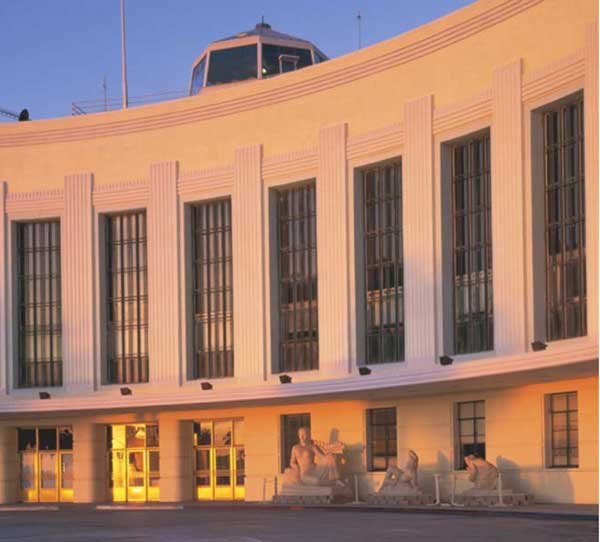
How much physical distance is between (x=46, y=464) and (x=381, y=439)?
1525cm

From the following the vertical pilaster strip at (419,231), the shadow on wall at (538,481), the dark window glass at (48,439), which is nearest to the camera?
the shadow on wall at (538,481)

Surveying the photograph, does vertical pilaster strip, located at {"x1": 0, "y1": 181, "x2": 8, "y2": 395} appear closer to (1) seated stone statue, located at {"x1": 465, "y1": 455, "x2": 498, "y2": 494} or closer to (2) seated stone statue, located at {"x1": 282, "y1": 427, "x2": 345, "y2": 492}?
(2) seated stone statue, located at {"x1": 282, "y1": 427, "x2": 345, "y2": 492}

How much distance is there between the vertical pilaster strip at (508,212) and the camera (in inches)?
1404

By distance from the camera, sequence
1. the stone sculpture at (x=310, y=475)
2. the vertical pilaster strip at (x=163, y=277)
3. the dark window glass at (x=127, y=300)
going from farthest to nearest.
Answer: the dark window glass at (x=127, y=300), the vertical pilaster strip at (x=163, y=277), the stone sculpture at (x=310, y=475)

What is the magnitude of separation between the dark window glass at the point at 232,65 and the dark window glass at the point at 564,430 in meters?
22.8

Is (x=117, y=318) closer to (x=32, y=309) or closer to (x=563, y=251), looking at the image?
(x=32, y=309)

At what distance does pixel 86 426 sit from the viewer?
49750mm

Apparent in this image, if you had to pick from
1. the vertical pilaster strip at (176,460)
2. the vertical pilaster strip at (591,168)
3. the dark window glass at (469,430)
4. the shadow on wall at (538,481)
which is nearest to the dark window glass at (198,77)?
the vertical pilaster strip at (176,460)

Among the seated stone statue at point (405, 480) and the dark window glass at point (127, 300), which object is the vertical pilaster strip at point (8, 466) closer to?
the dark window glass at point (127, 300)

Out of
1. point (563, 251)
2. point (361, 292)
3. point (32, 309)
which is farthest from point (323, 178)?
point (32, 309)

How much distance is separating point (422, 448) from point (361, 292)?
17.7 feet

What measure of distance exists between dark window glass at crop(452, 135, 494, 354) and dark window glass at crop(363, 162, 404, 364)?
8.00ft

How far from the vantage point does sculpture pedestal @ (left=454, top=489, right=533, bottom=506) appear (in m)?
35.3

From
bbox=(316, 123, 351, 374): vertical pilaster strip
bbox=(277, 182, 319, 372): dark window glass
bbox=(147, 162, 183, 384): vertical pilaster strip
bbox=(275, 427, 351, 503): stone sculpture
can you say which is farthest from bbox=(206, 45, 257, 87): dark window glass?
bbox=(275, 427, 351, 503): stone sculpture
